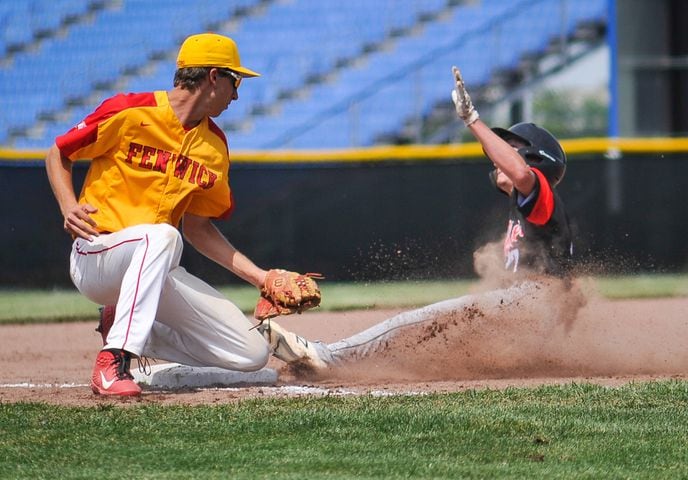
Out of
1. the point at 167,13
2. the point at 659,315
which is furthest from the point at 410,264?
the point at 167,13

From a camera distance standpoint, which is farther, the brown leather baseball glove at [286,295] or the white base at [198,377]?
the white base at [198,377]

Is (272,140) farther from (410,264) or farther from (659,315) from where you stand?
(659,315)

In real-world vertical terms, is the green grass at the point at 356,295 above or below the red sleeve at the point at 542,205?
below

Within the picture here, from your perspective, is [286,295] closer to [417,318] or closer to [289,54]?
[417,318]

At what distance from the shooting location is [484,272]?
262 inches

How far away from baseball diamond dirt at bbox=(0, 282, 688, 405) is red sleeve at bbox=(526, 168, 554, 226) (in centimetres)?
43

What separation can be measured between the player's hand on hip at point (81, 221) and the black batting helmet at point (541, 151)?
2408 millimetres

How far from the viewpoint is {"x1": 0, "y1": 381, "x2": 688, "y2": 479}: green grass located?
359cm

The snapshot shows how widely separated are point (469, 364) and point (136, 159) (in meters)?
2.01

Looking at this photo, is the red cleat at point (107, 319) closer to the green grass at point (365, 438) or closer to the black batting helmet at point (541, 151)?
the green grass at point (365, 438)

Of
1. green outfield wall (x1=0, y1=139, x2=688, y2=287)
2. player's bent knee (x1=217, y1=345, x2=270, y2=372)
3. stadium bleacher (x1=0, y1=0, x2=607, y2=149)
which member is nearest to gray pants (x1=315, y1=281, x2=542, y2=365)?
player's bent knee (x1=217, y1=345, x2=270, y2=372)

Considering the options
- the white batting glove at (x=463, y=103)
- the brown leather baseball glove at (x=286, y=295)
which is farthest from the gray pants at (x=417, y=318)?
the white batting glove at (x=463, y=103)

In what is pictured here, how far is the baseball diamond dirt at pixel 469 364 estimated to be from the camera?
5312mm

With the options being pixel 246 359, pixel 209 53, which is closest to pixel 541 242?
pixel 246 359
